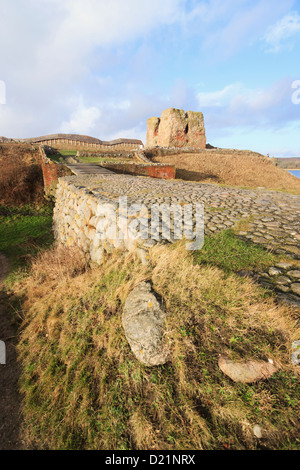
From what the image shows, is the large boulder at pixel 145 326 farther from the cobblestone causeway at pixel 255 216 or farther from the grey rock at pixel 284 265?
the grey rock at pixel 284 265

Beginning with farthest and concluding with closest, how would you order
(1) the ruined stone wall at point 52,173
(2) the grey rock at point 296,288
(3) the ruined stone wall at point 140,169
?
(3) the ruined stone wall at point 140,169 → (1) the ruined stone wall at point 52,173 → (2) the grey rock at point 296,288

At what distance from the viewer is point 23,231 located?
8609mm

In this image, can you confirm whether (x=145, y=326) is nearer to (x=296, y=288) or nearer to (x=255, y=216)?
(x=296, y=288)

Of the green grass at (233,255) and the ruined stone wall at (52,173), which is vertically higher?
the ruined stone wall at (52,173)

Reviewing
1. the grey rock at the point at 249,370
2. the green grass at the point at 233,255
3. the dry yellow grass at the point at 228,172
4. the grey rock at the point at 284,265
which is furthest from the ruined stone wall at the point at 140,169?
the grey rock at the point at 249,370

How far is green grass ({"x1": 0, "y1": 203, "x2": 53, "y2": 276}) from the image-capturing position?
22.5ft

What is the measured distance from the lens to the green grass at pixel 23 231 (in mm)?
6855

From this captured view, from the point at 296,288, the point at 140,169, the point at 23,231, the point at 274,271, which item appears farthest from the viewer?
the point at 140,169

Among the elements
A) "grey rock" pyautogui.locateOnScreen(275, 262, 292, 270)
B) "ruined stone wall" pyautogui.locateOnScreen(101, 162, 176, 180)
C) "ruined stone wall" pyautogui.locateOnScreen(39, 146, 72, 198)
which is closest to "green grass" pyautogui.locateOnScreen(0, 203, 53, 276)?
"ruined stone wall" pyautogui.locateOnScreen(39, 146, 72, 198)

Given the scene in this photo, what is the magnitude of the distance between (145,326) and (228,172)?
17.4 metres

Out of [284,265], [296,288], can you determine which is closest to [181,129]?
[284,265]

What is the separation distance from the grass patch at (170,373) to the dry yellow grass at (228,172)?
42.8 feet

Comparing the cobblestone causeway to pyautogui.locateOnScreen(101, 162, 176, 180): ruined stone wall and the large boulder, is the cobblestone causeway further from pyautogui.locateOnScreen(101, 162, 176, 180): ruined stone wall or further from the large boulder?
pyautogui.locateOnScreen(101, 162, 176, 180): ruined stone wall

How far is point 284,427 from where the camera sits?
4.86 ft
